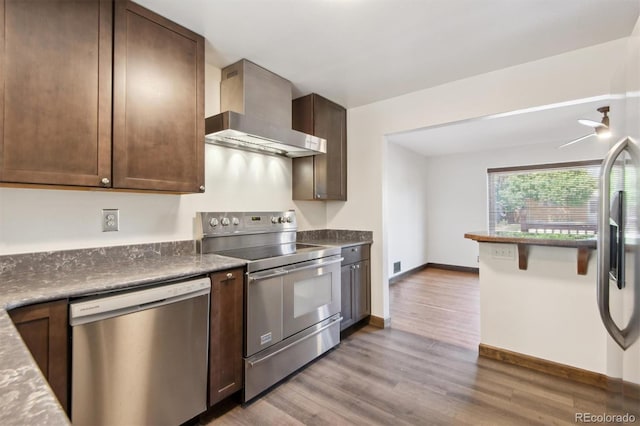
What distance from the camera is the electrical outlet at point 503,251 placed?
2.46 m

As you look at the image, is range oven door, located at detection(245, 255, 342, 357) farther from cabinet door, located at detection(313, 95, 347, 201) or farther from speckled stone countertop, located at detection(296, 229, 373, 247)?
cabinet door, located at detection(313, 95, 347, 201)

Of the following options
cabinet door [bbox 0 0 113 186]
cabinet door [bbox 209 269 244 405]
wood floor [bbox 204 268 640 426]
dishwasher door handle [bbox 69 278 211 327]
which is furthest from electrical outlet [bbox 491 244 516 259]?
cabinet door [bbox 0 0 113 186]

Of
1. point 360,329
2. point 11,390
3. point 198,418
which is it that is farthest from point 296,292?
point 11,390

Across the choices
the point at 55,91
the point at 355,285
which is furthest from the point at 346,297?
the point at 55,91

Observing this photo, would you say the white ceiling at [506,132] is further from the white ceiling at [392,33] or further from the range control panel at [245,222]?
the range control panel at [245,222]

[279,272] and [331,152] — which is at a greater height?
[331,152]

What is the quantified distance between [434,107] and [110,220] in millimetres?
2744

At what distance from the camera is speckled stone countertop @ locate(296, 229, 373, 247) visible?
3264 mm

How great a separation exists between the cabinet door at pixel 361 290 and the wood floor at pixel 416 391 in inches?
9.6

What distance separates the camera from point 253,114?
2.36 meters

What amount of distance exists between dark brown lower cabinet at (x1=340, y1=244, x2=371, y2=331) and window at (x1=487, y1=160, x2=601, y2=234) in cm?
363

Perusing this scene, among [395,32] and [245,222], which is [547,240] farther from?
[245,222]

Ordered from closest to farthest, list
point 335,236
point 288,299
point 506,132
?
point 288,299 < point 335,236 < point 506,132

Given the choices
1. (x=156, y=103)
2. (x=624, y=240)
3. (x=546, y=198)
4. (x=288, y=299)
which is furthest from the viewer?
(x=546, y=198)
